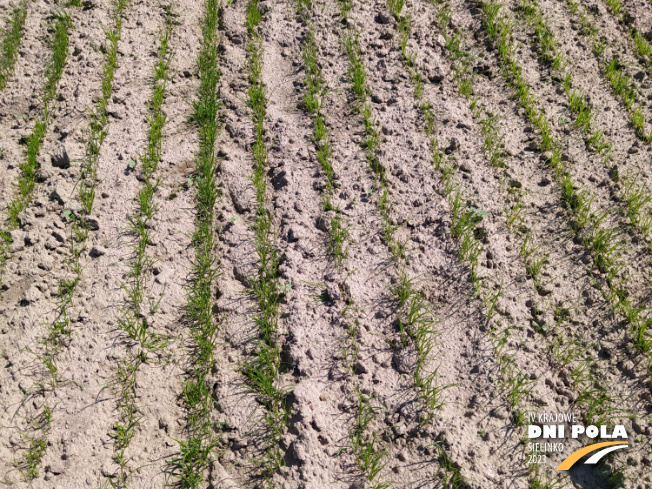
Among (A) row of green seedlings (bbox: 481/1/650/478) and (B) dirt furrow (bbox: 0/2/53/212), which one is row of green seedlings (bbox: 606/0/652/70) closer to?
(A) row of green seedlings (bbox: 481/1/650/478)

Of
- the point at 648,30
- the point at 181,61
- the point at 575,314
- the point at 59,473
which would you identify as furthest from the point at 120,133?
the point at 648,30

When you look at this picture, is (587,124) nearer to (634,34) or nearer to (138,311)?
(634,34)

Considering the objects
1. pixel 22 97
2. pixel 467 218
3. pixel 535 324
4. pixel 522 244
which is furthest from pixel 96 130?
pixel 535 324

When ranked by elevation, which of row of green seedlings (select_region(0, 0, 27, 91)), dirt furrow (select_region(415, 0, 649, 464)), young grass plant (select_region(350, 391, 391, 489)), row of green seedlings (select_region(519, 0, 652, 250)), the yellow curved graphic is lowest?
the yellow curved graphic

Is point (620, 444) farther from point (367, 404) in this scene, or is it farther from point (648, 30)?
point (648, 30)

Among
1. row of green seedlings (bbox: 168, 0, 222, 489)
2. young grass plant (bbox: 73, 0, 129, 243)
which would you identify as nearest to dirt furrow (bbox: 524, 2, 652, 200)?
row of green seedlings (bbox: 168, 0, 222, 489)

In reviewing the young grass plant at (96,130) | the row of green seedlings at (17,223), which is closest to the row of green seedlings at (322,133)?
the young grass plant at (96,130)

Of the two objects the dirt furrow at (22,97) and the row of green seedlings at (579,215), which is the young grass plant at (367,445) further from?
the dirt furrow at (22,97)
